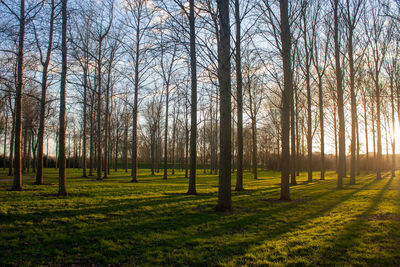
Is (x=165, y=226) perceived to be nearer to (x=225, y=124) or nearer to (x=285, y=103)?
(x=225, y=124)

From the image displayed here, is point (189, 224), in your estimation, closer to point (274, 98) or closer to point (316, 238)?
point (316, 238)

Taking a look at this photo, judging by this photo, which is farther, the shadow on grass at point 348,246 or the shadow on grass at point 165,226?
the shadow on grass at point 165,226

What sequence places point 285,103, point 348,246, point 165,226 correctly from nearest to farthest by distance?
point 348,246 → point 165,226 → point 285,103

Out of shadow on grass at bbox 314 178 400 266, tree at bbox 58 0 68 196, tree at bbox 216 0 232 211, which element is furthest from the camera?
tree at bbox 58 0 68 196

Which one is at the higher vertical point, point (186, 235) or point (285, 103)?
point (285, 103)

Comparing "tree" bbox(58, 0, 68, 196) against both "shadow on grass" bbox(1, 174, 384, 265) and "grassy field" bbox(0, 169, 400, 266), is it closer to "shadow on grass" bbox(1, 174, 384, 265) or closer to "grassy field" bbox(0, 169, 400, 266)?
"grassy field" bbox(0, 169, 400, 266)

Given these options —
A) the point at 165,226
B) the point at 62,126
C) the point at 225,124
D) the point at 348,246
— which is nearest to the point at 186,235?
the point at 165,226

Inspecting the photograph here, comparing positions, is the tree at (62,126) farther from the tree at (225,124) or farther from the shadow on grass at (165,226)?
the tree at (225,124)

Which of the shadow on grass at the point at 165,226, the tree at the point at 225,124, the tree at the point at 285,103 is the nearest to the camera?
the shadow on grass at the point at 165,226

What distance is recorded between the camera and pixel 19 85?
10.1 meters

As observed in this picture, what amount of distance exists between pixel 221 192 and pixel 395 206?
21.6ft

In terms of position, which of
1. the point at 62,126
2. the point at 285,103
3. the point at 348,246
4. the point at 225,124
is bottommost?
the point at 348,246

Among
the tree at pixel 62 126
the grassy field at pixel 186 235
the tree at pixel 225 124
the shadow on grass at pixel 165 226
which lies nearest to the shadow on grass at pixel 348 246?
the grassy field at pixel 186 235

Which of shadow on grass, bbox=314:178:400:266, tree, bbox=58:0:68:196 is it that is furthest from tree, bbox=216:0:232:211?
tree, bbox=58:0:68:196
